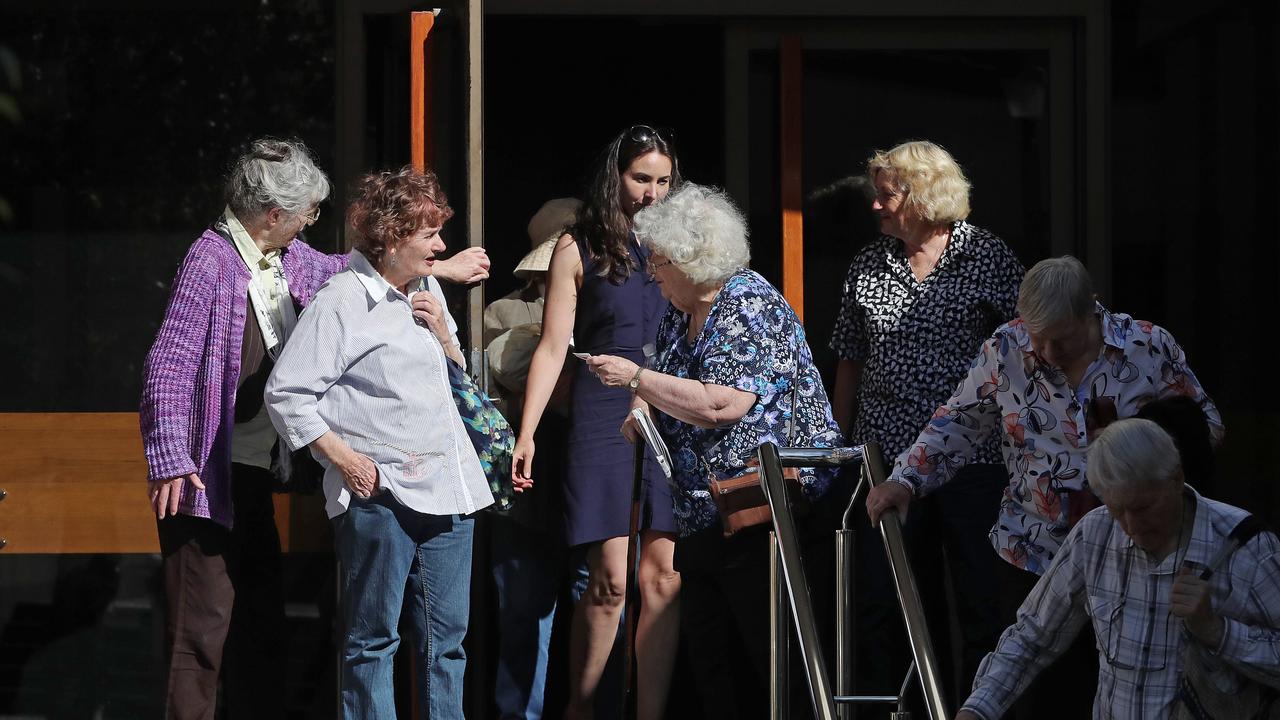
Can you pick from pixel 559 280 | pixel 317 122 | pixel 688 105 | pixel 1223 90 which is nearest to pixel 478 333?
pixel 559 280

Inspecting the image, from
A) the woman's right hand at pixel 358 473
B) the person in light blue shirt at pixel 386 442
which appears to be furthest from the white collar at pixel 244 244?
the woman's right hand at pixel 358 473

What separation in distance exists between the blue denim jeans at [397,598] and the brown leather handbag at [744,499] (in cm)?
73

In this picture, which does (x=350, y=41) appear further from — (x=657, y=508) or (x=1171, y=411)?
(x=1171, y=411)

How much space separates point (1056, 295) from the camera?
3107 mm

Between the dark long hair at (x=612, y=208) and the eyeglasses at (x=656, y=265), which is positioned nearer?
the eyeglasses at (x=656, y=265)

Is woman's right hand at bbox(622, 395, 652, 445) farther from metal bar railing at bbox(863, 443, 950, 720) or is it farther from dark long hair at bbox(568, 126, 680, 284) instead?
metal bar railing at bbox(863, 443, 950, 720)

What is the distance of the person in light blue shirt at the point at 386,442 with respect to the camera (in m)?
3.56

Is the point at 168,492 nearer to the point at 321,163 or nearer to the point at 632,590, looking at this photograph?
the point at 632,590

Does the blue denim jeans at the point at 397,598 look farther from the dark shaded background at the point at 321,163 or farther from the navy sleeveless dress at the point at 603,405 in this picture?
the dark shaded background at the point at 321,163

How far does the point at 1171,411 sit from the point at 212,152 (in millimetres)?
3231

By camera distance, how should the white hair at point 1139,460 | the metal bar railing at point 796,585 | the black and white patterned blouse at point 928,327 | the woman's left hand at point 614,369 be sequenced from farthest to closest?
the black and white patterned blouse at point 928,327 → the woman's left hand at point 614,369 → the metal bar railing at point 796,585 → the white hair at point 1139,460

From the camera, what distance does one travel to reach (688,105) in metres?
5.35

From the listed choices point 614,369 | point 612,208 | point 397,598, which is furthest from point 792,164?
point 397,598

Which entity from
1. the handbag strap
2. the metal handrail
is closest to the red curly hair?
the handbag strap
